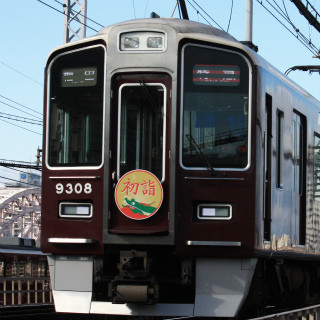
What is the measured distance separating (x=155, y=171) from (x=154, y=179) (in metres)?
0.12

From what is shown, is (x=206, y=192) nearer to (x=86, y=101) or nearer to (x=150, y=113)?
(x=150, y=113)

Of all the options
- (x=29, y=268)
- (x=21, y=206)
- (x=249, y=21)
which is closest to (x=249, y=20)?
(x=249, y=21)

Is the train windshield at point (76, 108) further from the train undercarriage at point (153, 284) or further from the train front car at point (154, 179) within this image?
the train undercarriage at point (153, 284)

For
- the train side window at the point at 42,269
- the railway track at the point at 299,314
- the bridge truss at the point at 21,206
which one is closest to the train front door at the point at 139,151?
the railway track at the point at 299,314

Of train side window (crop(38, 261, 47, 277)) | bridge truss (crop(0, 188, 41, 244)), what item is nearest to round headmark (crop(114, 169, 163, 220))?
train side window (crop(38, 261, 47, 277))

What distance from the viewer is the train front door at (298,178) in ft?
36.3

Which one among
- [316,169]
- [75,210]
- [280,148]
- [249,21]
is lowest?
[75,210]

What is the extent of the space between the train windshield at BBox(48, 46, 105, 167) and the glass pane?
0.27 metres

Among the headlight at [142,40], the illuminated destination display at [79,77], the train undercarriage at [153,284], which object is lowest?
the train undercarriage at [153,284]

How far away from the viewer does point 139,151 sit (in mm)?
9375

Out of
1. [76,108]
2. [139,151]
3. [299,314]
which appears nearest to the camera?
[299,314]

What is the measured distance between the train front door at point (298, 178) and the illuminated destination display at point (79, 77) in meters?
2.74

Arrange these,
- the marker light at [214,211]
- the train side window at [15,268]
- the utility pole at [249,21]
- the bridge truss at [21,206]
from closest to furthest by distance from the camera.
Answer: the marker light at [214,211]
the utility pole at [249,21]
the train side window at [15,268]
the bridge truss at [21,206]

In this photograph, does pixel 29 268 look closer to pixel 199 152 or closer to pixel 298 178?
pixel 298 178
